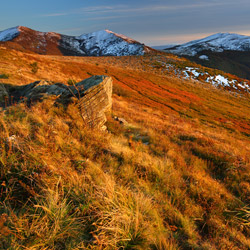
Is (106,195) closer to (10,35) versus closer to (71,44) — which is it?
(10,35)

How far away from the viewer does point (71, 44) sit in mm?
104750

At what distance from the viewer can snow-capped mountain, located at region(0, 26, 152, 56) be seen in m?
83.2

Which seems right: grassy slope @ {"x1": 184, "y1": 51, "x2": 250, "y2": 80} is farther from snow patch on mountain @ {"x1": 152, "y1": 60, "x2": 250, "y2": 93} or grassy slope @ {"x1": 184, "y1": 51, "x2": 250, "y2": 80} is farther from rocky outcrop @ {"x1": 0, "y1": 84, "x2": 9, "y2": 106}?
rocky outcrop @ {"x1": 0, "y1": 84, "x2": 9, "y2": 106}

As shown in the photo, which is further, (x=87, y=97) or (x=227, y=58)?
(x=227, y=58)

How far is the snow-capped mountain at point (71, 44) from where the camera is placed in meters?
83.2

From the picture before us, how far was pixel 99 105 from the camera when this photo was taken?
Answer: 6.62 meters

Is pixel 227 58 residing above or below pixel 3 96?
above

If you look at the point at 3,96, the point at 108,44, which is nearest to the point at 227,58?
the point at 108,44

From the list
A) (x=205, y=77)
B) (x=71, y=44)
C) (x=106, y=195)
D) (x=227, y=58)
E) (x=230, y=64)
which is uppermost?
(x=71, y=44)

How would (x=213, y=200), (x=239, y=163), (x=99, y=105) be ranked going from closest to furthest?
→ (x=213, y=200), (x=239, y=163), (x=99, y=105)

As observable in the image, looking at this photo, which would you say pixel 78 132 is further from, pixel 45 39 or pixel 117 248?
pixel 45 39

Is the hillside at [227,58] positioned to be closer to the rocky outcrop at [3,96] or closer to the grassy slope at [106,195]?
the rocky outcrop at [3,96]

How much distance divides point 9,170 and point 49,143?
917mm

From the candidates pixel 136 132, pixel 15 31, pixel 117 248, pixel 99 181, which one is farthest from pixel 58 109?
pixel 15 31
